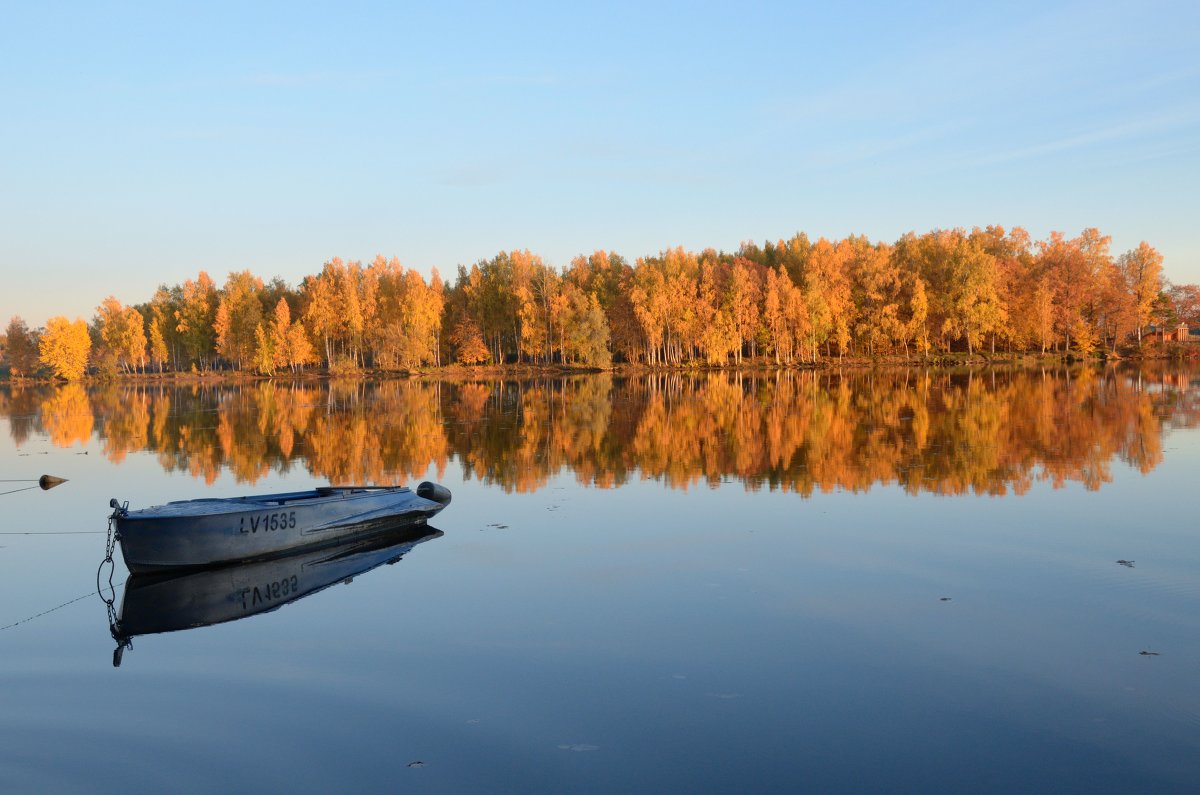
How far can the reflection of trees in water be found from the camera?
22.5m

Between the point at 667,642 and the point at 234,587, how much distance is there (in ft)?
23.5

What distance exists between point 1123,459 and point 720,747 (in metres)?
19.9

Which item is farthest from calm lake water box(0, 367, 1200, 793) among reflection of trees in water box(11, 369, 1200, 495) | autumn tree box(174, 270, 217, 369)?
autumn tree box(174, 270, 217, 369)

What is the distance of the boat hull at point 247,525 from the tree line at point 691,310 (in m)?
76.3

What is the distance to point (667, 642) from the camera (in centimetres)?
1004

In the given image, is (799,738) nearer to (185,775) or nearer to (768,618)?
(768,618)

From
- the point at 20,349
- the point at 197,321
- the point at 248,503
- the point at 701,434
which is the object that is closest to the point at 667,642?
the point at 248,503

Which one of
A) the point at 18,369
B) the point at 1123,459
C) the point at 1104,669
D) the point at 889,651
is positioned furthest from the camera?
the point at 18,369

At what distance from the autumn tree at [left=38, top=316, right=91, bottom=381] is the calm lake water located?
9846cm

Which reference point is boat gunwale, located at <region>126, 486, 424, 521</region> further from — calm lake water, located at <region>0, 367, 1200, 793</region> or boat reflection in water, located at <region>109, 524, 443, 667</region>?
calm lake water, located at <region>0, 367, 1200, 793</region>

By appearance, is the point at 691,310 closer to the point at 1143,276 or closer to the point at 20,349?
the point at 1143,276

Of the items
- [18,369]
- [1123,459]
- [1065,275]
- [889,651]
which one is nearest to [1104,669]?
[889,651]

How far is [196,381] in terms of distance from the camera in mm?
102438

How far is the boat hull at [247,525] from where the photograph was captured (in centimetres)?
1353
